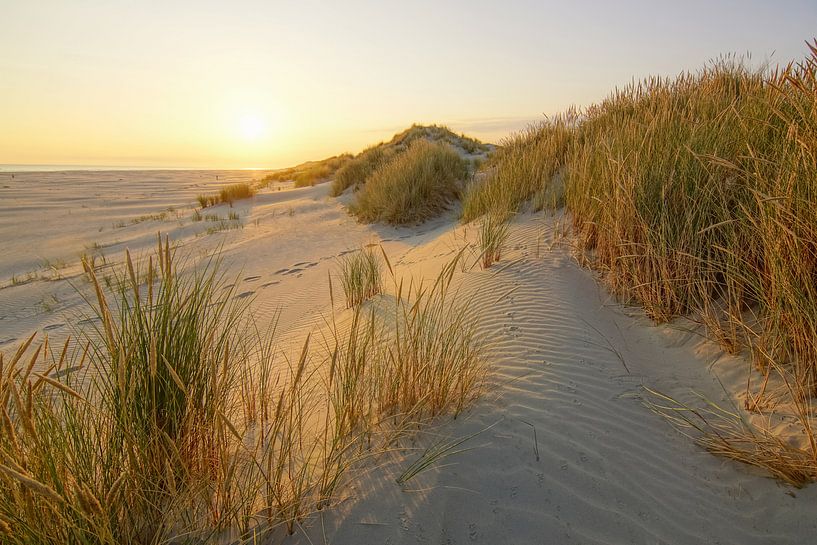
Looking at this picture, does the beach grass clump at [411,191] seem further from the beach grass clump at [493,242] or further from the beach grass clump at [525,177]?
the beach grass clump at [493,242]

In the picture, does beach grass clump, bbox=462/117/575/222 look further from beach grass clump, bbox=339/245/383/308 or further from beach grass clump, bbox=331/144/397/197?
beach grass clump, bbox=331/144/397/197

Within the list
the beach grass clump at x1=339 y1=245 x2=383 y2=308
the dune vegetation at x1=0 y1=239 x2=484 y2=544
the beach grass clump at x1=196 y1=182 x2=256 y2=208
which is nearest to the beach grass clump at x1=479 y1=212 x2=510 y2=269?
the beach grass clump at x1=339 y1=245 x2=383 y2=308

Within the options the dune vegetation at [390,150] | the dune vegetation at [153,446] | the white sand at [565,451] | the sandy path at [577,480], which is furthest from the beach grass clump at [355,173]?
the dune vegetation at [153,446]

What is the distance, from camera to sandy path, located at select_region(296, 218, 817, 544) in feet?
5.39

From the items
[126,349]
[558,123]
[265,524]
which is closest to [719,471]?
[265,524]

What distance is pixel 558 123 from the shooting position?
811 centimetres

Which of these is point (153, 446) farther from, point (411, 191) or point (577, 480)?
point (411, 191)

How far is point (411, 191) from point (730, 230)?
7371 millimetres

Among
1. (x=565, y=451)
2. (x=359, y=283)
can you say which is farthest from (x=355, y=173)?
(x=565, y=451)

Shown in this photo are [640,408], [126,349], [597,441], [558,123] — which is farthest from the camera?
[558,123]

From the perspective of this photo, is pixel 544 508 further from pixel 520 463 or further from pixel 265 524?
pixel 265 524

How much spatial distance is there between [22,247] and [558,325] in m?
12.7

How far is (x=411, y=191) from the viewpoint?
9.82 m

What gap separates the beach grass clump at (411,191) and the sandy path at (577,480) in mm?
7136
